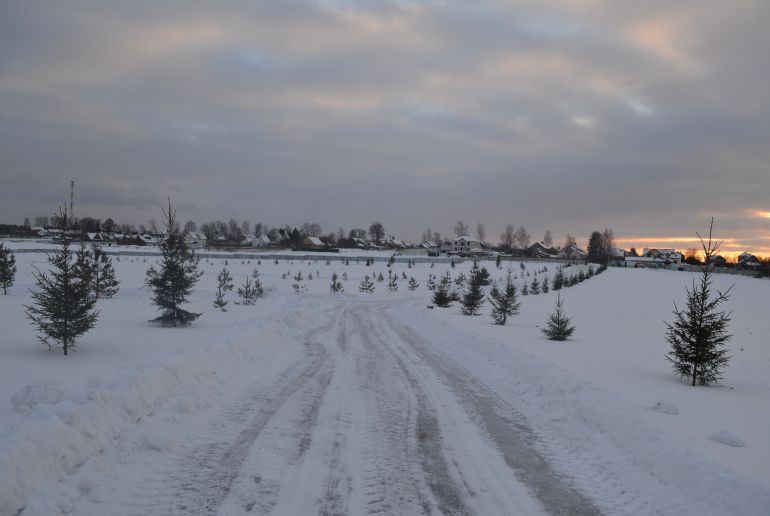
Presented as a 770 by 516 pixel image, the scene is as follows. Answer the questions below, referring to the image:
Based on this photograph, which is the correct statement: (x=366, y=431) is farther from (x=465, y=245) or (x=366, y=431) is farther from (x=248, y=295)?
(x=465, y=245)

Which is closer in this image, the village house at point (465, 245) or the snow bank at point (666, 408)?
the snow bank at point (666, 408)

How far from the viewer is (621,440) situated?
6.90m

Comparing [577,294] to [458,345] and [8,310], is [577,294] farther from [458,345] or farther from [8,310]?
[8,310]

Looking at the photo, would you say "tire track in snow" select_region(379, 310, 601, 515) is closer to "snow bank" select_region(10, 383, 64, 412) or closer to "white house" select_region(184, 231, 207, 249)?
"snow bank" select_region(10, 383, 64, 412)

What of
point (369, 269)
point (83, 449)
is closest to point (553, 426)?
point (83, 449)

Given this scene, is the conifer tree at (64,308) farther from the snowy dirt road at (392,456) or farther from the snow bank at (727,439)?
the snow bank at (727,439)

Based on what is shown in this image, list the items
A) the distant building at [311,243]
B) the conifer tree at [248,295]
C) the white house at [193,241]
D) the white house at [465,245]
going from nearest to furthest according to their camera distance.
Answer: the white house at [193,241]
the conifer tree at [248,295]
the distant building at [311,243]
the white house at [465,245]

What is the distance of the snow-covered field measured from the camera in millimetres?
4977

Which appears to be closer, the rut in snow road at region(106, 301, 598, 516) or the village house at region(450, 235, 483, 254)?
the rut in snow road at region(106, 301, 598, 516)

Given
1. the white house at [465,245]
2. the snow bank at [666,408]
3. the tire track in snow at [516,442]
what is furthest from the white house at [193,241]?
the white house at [465,245]

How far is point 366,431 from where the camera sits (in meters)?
6.96

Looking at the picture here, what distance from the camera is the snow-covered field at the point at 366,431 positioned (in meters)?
4.98

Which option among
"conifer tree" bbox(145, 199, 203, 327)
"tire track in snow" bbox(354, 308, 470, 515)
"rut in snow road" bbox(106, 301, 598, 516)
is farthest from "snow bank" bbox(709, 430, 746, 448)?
"conifer tree" bbox(145, 199, 203, 327)

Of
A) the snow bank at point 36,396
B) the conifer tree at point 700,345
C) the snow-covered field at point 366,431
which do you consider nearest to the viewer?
the snow-covered field at point 366,431
